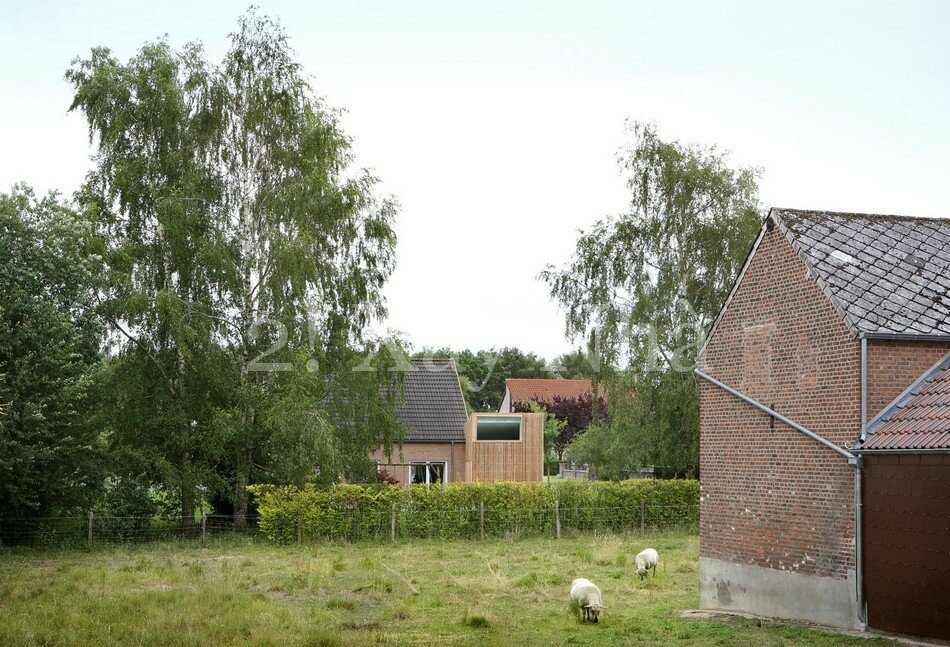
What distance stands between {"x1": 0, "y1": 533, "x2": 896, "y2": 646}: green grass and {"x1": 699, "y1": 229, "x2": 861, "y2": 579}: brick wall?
1.33m

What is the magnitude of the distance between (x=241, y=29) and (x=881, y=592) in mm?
23134

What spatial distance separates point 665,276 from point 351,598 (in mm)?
19470

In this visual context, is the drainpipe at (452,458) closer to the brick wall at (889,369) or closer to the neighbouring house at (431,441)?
the neighbouring house at (431,441)

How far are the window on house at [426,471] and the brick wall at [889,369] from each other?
2670 cm

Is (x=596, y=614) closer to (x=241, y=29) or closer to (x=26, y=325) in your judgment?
(x=26, y=325)

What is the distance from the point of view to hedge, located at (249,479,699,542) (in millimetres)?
26812

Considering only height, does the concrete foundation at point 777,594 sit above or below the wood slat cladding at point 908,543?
below

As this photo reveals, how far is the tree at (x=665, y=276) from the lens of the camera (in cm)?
3228

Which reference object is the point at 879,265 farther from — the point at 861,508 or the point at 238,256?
the point at 238,256

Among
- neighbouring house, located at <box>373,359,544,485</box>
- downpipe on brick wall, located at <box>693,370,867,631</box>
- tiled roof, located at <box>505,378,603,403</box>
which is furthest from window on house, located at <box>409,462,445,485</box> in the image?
tiled roof, located at <box>505,378,603,403</box>

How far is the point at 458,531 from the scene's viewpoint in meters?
28.3

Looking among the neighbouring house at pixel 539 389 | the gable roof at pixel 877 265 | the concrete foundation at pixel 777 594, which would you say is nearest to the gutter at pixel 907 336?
the gable roof at pixel 877 265

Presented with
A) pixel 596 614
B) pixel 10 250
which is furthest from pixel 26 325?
pixel 596 614

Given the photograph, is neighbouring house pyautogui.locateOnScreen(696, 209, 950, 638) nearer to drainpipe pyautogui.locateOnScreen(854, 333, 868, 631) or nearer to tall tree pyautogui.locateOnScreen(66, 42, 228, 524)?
drainpipe pyautogui.locateOnScreen(854, 333, 868, 631)
